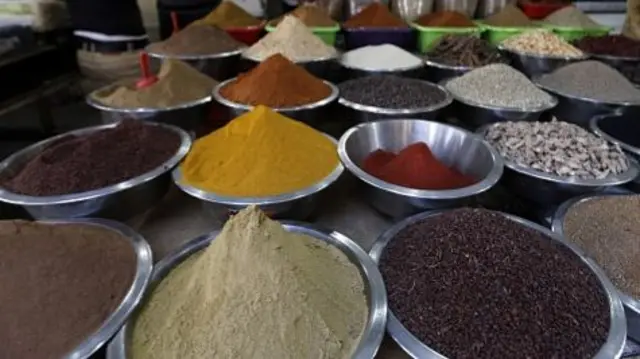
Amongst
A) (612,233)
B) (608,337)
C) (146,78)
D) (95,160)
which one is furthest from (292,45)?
(608,337)

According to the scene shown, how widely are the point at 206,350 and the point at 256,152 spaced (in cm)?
47

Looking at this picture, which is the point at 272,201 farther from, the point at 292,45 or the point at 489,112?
the point at 292,45

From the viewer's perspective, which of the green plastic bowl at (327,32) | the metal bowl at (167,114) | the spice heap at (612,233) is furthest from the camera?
the green plastic bowl at (327,32)

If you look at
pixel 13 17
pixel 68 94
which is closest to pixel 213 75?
pixel 68 94

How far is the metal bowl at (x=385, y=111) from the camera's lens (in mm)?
1305

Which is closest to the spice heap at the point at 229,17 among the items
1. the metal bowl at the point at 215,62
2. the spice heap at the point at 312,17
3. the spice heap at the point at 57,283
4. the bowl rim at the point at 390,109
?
the spice heap at the point at 312,17

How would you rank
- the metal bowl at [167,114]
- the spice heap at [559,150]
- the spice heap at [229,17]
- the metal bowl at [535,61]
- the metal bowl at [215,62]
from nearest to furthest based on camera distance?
the spice heap at [559,150] → the metal bowl at [167,114] → the metal bowl at [215,62] → the metal bowl at [535,61] → the spice heap at [229,17]

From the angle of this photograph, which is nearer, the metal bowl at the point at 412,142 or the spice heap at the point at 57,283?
the spice heap at the point at 57,283

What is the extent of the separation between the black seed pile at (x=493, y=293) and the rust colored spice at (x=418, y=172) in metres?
0.18

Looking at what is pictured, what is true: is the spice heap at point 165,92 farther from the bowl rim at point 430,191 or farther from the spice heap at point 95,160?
the bowl rim at point 430,191

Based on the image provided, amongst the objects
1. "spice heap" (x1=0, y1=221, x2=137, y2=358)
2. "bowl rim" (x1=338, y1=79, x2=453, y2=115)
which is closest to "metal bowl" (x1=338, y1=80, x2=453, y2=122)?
"bowl rim" (x1=338, y1=79, x2=453, y2=115)

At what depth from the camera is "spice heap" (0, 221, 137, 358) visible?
673mm

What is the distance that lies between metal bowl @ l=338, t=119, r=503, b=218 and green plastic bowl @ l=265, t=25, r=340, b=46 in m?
0.88

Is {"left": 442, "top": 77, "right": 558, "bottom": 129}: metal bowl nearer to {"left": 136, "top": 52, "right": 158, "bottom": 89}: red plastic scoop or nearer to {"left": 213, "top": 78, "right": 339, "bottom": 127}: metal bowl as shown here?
{"left": 213, "top": 78, "right": 339, "bottom": 127}: metal bowl
